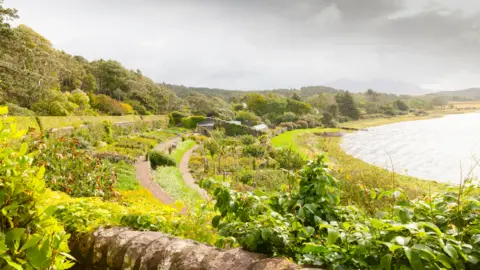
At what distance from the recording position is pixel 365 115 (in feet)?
304

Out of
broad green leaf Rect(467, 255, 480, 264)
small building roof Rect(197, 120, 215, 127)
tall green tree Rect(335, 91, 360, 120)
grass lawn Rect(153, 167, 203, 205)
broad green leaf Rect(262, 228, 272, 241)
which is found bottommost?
grass lawn Rect(153, 167, 203, 205)

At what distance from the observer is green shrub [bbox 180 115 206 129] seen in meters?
57.8

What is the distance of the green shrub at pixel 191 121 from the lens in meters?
57.8

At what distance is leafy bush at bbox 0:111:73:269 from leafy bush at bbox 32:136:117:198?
235 inches

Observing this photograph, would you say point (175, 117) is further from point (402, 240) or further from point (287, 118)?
point (402, 240)

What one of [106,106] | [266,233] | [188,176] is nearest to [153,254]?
[266,233]

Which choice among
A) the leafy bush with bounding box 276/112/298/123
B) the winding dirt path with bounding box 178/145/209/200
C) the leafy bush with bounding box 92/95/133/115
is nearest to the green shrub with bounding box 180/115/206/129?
the leafy bush with bounding box 92/95/133/115

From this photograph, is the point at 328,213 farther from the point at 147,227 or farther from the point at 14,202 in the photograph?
the point at 14,202

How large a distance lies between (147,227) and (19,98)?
1487 inches

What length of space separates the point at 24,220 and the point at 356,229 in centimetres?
212

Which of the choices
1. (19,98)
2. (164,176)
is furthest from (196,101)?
(164,176)

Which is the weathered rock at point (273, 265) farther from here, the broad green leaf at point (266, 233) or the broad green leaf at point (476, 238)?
the broad green leaf at point (476, 238)

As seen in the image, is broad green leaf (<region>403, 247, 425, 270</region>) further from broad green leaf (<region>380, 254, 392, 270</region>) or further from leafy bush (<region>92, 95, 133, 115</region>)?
leafy bush (<region>92, 95, 133, 115</region>)

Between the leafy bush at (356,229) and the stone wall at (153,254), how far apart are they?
171 millimetres
